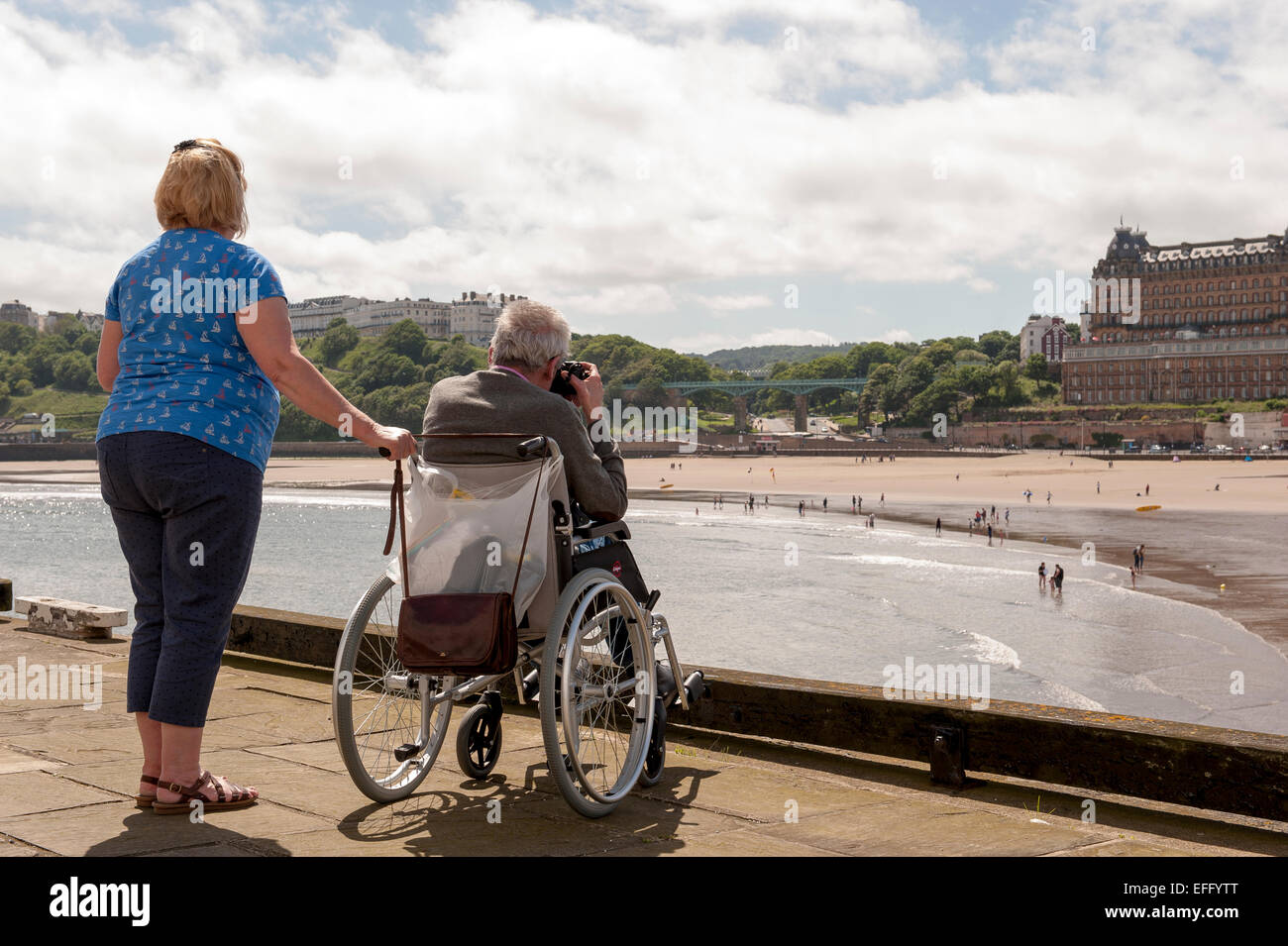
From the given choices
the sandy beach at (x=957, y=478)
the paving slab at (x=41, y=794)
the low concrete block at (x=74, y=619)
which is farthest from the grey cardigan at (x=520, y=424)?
the sandy beach at (x=957, y=478)

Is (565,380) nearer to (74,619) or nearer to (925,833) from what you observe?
(925,833)

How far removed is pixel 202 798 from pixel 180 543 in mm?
766

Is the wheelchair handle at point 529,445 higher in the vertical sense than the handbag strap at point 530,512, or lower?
higher

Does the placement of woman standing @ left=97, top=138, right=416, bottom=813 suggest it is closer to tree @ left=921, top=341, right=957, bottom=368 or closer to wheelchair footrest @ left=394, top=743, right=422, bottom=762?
wheelchair footrest @ left=394, top=743, right=422, bottom=762

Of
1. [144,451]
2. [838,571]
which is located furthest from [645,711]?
[838,571]

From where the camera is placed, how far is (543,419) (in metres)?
3.80

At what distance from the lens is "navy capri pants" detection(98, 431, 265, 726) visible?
342 cm

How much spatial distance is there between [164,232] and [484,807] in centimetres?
204

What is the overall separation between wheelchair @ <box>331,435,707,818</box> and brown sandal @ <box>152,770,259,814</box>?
0.32 metres

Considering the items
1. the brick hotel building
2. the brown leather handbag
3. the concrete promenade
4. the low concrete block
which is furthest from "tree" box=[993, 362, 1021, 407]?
the brown leather handbag

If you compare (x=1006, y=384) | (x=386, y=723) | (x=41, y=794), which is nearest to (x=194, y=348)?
(x=41, y=794)

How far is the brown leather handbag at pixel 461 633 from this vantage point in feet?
11.4

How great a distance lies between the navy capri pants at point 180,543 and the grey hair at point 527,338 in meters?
0.89

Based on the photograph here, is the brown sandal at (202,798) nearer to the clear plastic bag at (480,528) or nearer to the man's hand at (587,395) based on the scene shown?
the clear plastic bag at (480,528)
